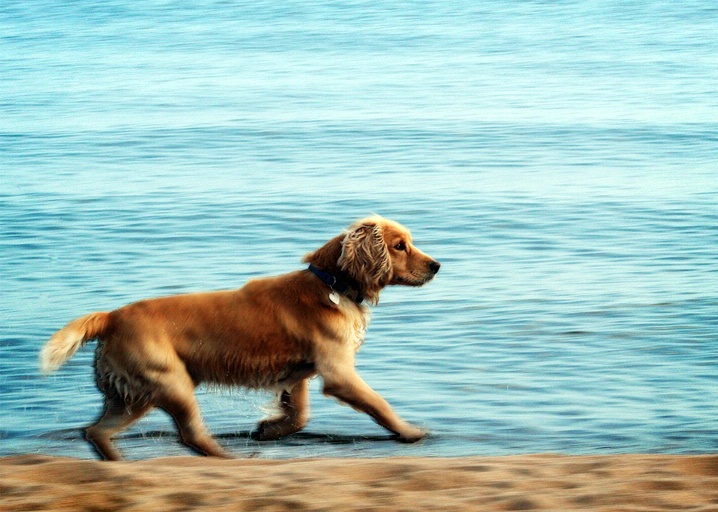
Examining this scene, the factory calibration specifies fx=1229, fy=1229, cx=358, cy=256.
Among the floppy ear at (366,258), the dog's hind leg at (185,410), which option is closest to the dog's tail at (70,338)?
the dog's hind leg at (185,410)

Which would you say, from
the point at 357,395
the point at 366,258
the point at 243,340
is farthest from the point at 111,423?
the point at 366,258

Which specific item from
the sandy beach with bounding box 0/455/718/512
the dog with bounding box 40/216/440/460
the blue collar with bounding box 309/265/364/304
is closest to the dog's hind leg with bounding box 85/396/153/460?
the dog with bounding box 40/216/440/460

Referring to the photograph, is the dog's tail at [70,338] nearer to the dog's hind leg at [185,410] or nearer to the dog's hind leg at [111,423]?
the dog's hind leg at [111,423]

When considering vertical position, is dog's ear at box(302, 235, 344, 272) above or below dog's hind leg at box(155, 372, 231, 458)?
above

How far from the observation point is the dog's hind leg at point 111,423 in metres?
6.94

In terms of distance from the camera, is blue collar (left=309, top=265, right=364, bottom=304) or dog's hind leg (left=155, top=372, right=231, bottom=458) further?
blue collar (left=309, top=265, right=364, bottom=304)

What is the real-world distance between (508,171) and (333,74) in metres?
13.1

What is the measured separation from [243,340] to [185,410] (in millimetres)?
508

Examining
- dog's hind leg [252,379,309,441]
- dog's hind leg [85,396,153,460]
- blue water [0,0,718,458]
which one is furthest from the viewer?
blue water [0,0,718,458]

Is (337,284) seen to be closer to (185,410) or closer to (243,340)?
(243,340)

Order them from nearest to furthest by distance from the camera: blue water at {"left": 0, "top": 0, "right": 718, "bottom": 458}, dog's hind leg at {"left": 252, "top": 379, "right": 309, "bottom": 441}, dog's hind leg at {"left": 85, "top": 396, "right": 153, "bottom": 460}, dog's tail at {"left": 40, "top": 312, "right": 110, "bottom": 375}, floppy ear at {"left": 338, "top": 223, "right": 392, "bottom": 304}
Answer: dog's tail at {"left": 40, "top": 312, "right": 110, "bottom": 375}
dog's hind leg at {"left": 85, "top": 396, "right": 153, "bottom": 460}
floppy ear at {"left": 338, "top": 223, "right": 392, "bottom": 304}
dog's hind leg at {"left": 252, "top": 379, "right": 309, "bottom": 441}
blue water at {"left": 0, "top": 0, "right": 718, "bottom": 458}

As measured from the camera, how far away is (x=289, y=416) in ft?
24.9

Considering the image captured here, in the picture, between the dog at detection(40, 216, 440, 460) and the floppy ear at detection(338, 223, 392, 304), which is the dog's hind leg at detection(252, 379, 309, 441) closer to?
the dog at detection(40, 216, 440, 460)

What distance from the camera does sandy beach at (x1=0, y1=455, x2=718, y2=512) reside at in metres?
5.18
